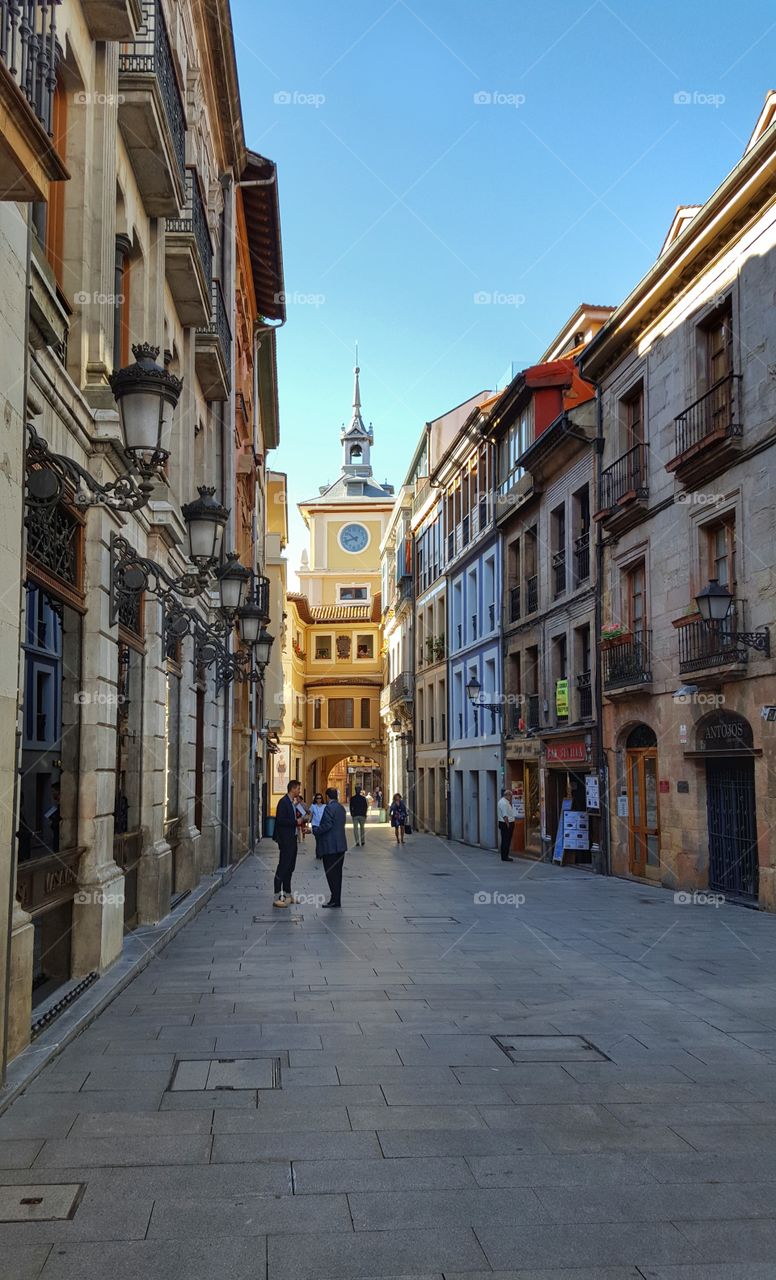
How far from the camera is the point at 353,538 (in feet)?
254

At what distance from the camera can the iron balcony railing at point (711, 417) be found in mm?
17312

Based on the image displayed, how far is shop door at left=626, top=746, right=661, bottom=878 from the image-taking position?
2106 cm

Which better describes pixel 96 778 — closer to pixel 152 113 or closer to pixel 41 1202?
pixel 41 1202

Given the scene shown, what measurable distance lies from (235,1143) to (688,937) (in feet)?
29.7

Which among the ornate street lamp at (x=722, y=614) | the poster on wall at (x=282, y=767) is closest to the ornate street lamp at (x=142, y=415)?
the ornate street lamp at (x=722, y=614)

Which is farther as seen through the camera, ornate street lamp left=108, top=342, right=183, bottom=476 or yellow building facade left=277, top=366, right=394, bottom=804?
yellow building facade left=277, top=366, right=394, bottom=804

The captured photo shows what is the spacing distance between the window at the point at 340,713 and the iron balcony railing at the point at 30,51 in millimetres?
63382

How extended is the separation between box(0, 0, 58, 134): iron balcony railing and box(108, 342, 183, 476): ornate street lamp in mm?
2000

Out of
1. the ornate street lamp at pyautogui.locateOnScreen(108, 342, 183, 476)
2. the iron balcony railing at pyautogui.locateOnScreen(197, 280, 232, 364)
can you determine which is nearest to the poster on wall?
the iron balcony railing at pyautogui.locateOnScreen(197, 280, 232, 364)

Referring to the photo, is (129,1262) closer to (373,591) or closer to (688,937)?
(688,937)

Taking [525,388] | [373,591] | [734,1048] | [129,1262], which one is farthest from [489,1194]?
[373,591]

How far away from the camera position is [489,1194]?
501cm

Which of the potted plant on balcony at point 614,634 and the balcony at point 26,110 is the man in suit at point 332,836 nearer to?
the potted plant on balcony at point 614,634

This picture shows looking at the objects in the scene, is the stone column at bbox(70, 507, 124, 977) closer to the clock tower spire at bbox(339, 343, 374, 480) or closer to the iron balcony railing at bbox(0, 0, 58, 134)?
the iron balcony railing at bbox(0, 0, 58, 134)
